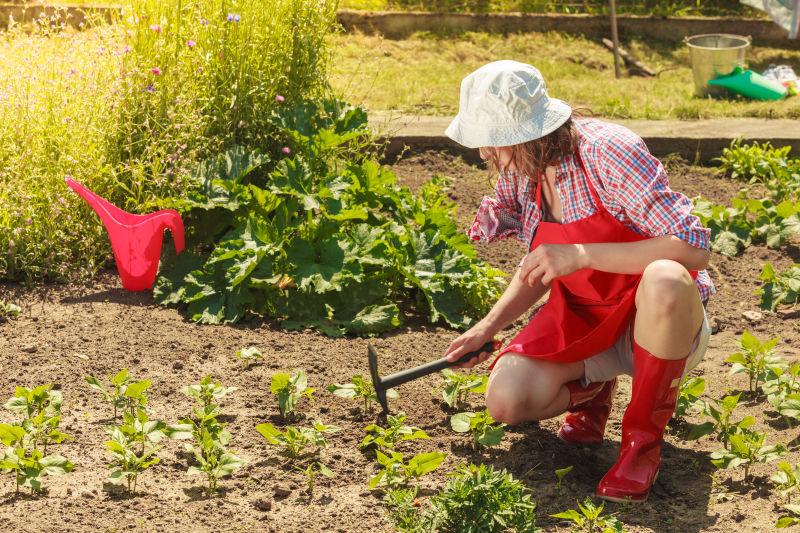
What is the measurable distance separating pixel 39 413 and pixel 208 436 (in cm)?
50

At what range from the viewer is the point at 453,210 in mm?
4672

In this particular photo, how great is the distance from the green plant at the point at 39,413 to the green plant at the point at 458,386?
3.60 feet

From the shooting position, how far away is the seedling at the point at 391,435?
2.97 m

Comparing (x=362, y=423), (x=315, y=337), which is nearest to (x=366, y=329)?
(x=315, y=337)

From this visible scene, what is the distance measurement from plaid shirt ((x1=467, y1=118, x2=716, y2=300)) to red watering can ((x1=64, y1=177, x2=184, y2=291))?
164cm

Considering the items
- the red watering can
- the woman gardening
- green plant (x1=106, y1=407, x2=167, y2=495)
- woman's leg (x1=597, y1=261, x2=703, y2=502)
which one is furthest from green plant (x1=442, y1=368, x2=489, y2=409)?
the red watering can

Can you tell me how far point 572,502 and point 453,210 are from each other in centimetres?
207

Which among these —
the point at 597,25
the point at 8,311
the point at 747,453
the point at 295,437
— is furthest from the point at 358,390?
the point at 597,25

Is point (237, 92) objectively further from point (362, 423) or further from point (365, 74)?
point (365, 74)

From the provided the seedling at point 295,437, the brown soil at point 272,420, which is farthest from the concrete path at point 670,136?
the seedling at point 295,437

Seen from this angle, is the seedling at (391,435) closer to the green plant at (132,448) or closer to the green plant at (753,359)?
the green plant at (132,448)

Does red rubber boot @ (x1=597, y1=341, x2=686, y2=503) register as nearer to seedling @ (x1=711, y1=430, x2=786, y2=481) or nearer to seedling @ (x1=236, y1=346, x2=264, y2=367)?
seedling @ (x1=711, y1=430, x2=786, y2=481)

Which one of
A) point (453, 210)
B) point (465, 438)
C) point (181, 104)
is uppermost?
point (181, 104)

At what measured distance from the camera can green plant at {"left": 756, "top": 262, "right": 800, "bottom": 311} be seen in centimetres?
399
